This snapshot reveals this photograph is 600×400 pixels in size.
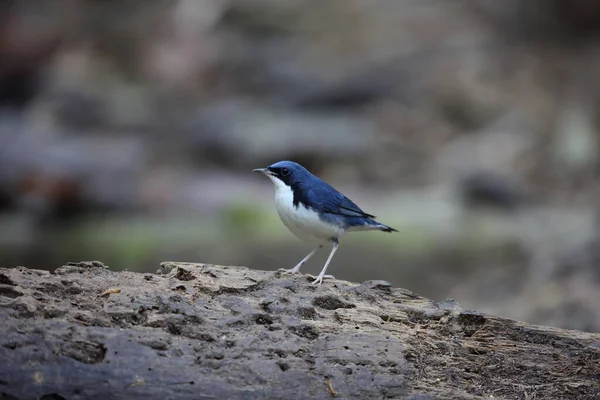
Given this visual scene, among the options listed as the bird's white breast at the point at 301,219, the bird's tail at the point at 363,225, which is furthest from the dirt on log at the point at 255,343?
the bird's tail at the point at 363,225

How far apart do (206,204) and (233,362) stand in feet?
35.6

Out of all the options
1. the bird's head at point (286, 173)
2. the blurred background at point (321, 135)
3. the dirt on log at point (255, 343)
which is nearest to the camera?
the dirt on log at point (255, 343)

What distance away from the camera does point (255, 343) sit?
162 inches

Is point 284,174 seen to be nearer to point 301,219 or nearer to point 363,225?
point 301,219

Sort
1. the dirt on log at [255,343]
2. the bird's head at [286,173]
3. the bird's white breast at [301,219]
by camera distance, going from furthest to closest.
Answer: the bird's head at [286,173]
the bird's white breast at [301,219]
the dirt on log at [255,343]

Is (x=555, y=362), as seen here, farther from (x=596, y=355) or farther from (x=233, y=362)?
(x=233, y=362)

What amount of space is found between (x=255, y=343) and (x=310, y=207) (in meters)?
1.46

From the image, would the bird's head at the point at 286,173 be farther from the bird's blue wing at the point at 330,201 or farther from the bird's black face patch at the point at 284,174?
the bird's blue wing at the point at 330,201

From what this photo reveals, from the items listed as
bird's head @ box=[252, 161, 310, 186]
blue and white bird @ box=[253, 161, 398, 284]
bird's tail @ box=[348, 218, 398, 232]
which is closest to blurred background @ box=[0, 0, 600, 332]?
bird's tail @ box=[348, 218, 398, 232]

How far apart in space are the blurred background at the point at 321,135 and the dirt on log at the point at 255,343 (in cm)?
346

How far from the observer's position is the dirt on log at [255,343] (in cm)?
374

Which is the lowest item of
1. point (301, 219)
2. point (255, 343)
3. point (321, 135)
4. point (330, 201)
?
point (255, 343)

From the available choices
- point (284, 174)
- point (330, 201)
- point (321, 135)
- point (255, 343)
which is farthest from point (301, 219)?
point (321, 135)

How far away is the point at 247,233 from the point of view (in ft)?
41.9
